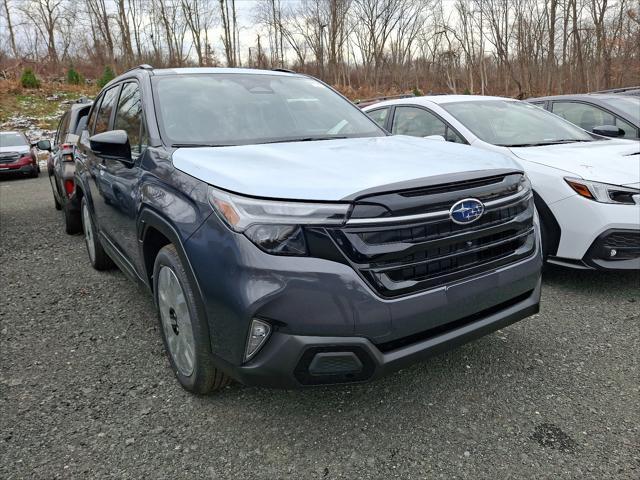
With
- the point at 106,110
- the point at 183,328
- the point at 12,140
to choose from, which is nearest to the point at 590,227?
the point at 183,328

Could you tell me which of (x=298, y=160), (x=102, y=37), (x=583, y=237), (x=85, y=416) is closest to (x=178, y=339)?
(x=85, y=416)

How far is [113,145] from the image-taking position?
9.36 ft

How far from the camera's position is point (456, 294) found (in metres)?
2.08

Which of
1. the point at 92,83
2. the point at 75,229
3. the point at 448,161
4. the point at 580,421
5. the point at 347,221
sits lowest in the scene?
the point at 580,421

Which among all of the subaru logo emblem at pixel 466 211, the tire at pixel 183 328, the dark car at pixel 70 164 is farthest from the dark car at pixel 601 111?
the dark car at pixel 70 164

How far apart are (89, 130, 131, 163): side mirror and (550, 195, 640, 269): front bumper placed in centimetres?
305

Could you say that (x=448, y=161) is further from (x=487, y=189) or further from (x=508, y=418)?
(x=508, y=418)

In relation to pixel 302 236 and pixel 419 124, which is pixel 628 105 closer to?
A: pixel 419 124

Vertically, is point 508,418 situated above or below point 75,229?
below

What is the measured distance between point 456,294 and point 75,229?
5.65 metres

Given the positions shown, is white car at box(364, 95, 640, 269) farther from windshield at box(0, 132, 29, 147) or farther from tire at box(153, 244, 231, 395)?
windshield at box(0, 132, 29, 147)

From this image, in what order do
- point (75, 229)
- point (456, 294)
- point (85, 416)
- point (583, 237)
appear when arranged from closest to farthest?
1. point (456, 294)
2. point (85, 416)
3. point (583, 237)
4. point (75, 229)

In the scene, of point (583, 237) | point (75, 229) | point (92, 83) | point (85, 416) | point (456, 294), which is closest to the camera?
point (456, 294)

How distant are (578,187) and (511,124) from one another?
1358 mm
